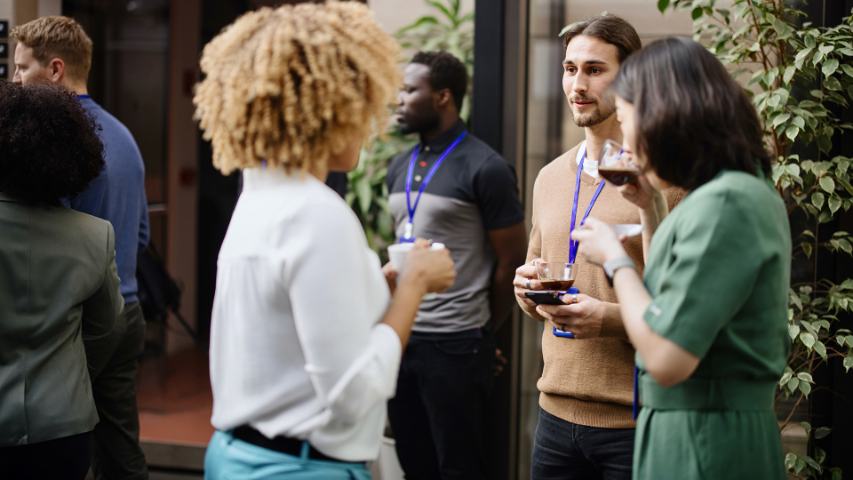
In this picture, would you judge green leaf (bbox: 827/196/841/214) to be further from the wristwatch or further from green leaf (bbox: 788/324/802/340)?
the wristwatch

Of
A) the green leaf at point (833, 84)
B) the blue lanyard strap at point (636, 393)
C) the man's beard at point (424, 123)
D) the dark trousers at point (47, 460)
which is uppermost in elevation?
the green leaf at point (833, 84)

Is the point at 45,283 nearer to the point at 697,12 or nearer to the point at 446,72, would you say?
the point at 446,72

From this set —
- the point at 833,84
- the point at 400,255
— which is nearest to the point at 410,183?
the point at 833,84

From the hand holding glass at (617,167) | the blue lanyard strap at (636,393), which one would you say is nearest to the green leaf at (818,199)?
the hand holding glass at (617,167)

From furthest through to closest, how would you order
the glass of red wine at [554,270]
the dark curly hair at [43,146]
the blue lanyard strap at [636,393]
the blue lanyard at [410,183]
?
the blue lanyard at [410,183] < the dark curly hair at [43,146] < the glass of red wine at [554,270] < the blue lanyard strap at [636,393]

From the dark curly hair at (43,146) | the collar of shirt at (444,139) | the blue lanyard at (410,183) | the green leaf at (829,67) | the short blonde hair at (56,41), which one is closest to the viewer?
the dark curly hair at (43,146)

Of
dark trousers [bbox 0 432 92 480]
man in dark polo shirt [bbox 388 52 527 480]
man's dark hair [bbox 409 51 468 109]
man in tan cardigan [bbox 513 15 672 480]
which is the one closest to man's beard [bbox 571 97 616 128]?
man in tan cardigan [bbox 513 15 672 480]

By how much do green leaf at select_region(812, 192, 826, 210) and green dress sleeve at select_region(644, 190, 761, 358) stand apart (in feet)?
4.68

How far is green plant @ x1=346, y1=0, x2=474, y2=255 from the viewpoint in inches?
175

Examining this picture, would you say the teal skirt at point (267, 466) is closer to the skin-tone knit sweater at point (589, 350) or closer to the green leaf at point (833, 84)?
the skin-tone knit sweater at point (589, 350)

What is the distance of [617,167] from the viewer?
2123mm

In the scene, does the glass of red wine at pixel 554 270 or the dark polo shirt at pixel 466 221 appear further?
the dark polo shirt at pixel 466 221

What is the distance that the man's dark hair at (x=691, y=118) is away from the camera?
1868 millimetres

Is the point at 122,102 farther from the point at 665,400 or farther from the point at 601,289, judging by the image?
the point at 665,400
